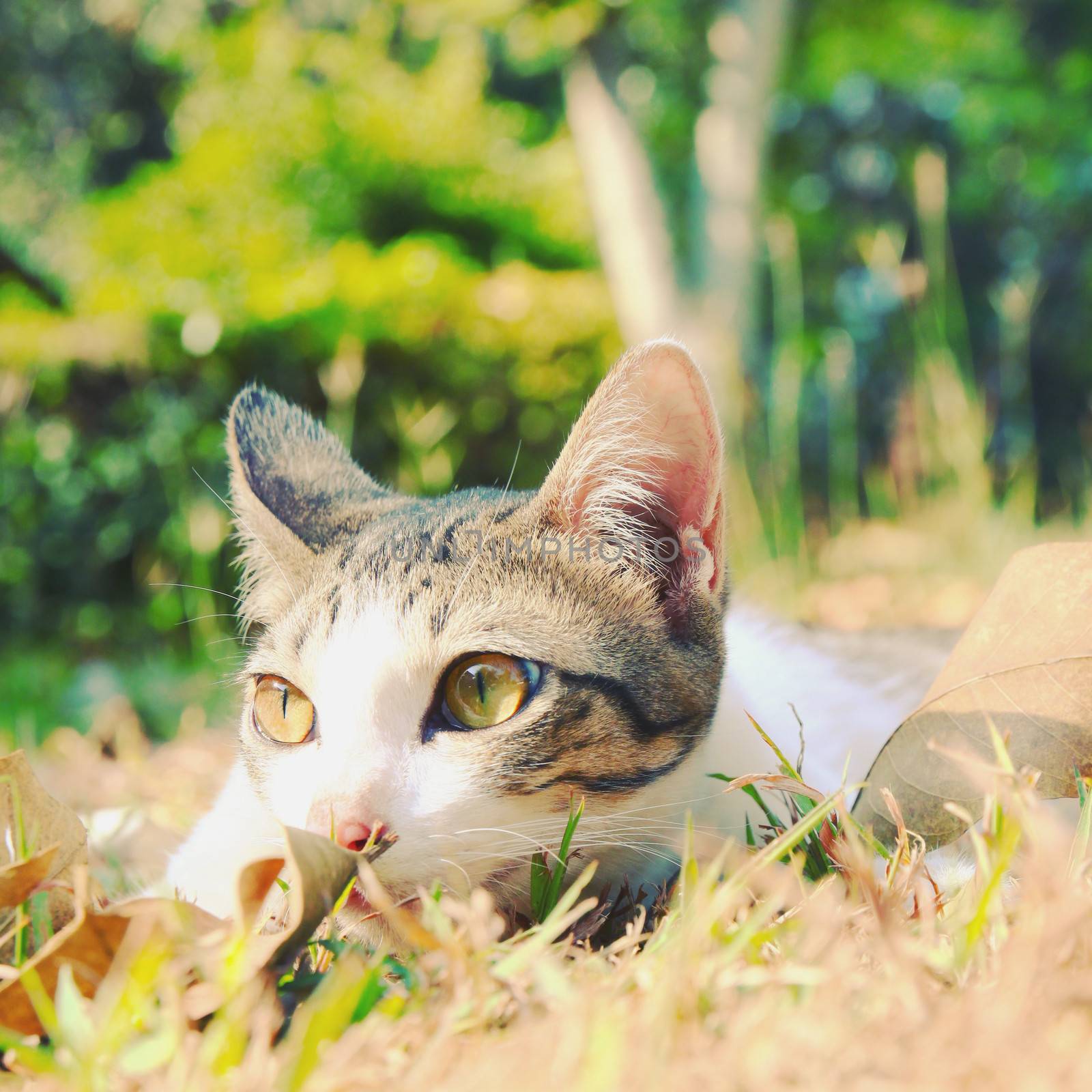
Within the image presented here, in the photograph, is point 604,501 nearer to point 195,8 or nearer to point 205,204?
point 205,204

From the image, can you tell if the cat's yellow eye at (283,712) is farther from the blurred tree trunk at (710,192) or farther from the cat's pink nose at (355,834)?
the blurred tree trunk at (710,192)

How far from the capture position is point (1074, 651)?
1.01 meters

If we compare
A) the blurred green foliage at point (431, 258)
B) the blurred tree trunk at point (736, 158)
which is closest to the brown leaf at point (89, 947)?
the blurred green foliage at point (431, 258)

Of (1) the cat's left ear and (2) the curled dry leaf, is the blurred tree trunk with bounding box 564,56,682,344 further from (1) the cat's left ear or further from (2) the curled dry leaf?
(2) the curled dry leaf

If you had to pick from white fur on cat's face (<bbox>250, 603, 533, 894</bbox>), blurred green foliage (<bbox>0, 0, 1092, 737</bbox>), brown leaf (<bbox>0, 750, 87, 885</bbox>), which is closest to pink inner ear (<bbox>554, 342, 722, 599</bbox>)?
white fur on cat's face (<bbox>250, 603, 533, 894</bbox>)

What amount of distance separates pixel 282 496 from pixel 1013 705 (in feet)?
3.67

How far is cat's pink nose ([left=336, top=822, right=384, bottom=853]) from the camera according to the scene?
3.10ft

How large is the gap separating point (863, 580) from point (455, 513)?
144 inches

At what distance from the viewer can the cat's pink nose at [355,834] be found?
944 millimetres

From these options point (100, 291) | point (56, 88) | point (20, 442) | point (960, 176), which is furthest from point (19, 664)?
point (960, 176)

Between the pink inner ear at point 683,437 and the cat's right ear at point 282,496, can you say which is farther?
the cat's right ear at point 282,496

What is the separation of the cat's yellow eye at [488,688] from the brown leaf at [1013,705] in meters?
0.43

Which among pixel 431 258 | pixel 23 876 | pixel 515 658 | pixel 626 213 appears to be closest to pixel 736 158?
pixel 626 213

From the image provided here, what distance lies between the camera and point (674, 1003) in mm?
575
